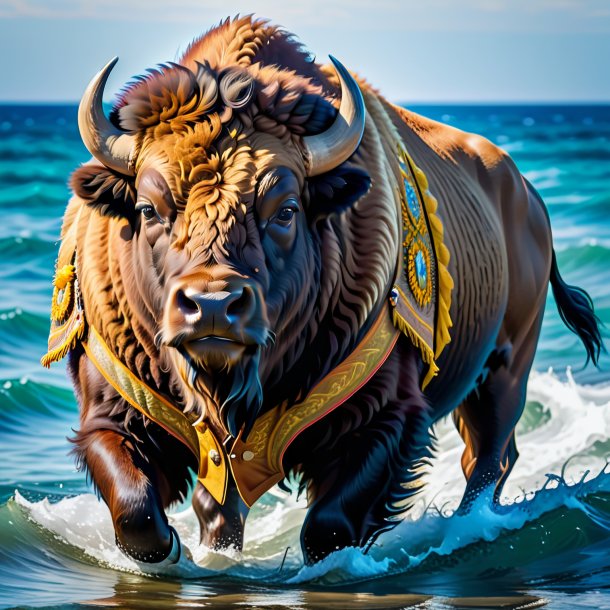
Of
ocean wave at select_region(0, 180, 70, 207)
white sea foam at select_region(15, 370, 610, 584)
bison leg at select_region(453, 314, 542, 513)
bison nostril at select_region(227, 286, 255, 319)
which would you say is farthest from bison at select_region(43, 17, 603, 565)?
ocean wave at select_region(0, 180, 70, 207)

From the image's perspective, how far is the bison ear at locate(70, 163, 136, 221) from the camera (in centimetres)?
657

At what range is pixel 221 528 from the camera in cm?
732

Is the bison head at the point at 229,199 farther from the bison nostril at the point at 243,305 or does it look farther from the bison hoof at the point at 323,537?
the bison hoof at the point at 323,537

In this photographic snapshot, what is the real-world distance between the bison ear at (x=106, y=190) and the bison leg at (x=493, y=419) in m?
2.74

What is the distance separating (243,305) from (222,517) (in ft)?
5.29

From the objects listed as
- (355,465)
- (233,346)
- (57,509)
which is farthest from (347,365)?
(57,509)

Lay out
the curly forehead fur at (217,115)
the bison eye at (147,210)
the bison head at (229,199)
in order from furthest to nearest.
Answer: the bison eye at (147,210) < the curly forehead fur at (217,115) < the bison head at (229,199)

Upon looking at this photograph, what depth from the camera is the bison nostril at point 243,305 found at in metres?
5.95

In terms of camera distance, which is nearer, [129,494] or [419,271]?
[129,494]

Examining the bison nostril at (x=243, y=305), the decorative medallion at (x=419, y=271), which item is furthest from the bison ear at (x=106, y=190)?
the decorative medallion at (x=419, y=271)

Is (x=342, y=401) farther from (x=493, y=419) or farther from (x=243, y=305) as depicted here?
(x=493, y=419)

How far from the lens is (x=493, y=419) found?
346 inches

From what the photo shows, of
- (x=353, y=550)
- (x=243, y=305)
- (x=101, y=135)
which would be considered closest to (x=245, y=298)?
(x=243, y=305)

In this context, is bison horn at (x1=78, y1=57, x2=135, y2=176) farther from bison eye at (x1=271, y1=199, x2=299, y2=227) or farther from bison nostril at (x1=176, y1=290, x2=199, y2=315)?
bison nostril at (x1=176, y1=290, x2=199, y2=315)
